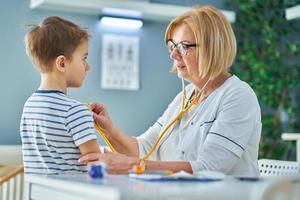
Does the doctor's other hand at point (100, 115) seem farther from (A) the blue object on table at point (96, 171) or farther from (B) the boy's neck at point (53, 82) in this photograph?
(A) the blue object on table at point (96, 171)

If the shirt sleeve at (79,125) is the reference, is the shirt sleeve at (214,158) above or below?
below

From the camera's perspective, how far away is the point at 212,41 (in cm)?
216

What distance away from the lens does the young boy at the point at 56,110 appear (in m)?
1.75

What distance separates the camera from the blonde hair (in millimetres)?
2158

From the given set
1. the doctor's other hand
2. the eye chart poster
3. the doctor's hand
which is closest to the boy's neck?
the doctor's hand

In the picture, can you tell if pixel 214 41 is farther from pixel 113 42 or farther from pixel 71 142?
pixel 113 42

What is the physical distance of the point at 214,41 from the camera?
216cm

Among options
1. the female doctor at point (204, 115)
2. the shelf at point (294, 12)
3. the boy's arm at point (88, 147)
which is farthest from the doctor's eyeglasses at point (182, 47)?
the shelf at point (294, 12)

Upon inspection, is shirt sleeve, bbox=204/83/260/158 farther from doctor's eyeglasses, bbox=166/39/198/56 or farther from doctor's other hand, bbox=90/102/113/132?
doctor's other hand, bbox=90/102/113/132

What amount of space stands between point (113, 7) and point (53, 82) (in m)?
1.82

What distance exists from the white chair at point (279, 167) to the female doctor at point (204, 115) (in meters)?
0.20

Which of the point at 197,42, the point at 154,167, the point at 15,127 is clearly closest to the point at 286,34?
the point at 15,127

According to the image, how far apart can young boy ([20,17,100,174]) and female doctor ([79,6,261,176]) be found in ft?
0.39

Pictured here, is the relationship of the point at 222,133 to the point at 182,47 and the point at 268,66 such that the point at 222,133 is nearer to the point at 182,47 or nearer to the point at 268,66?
the point at 182,47
